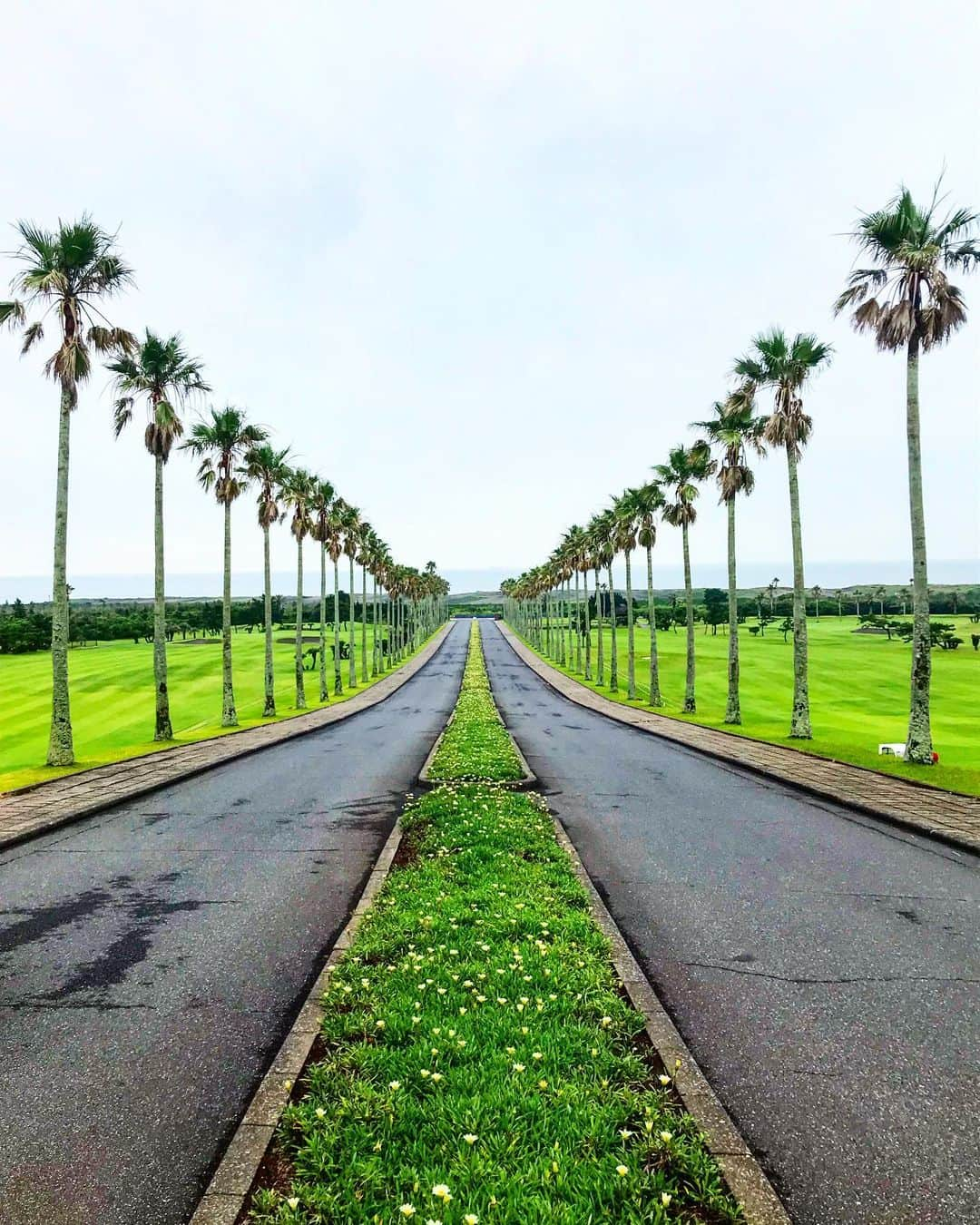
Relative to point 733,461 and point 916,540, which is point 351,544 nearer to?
point 733,461

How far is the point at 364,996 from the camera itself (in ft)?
18.0

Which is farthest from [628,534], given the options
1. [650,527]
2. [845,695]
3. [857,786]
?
[857,786]

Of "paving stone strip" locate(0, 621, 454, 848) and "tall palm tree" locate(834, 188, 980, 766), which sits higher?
"tall palm tree" locate(834, 188, 980, 766)

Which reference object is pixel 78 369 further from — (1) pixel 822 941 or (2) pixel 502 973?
(1) pixel 822 941

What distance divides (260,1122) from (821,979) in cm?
494

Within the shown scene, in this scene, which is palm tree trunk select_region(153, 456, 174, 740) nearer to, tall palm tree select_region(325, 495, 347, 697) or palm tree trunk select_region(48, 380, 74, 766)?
palm tree trunk select_region(48, 380, 74, 766)

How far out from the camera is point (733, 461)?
30.9m

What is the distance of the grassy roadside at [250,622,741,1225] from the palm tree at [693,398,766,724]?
25766 millimetres

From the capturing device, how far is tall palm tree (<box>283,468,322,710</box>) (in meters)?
41.7

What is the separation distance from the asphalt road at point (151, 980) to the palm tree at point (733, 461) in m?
21.7

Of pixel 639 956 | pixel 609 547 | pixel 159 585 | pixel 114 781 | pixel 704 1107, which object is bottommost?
pixel 114 781

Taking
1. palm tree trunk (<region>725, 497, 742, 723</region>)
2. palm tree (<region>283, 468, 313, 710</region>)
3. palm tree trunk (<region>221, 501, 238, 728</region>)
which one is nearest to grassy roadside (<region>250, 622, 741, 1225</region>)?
palm tree trunk (<region>725, 497, 742, 723</region>)

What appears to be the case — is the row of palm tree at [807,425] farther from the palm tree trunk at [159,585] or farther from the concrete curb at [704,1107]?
the palm tree trunk at [159,585]

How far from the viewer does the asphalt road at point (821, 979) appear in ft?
12.8
